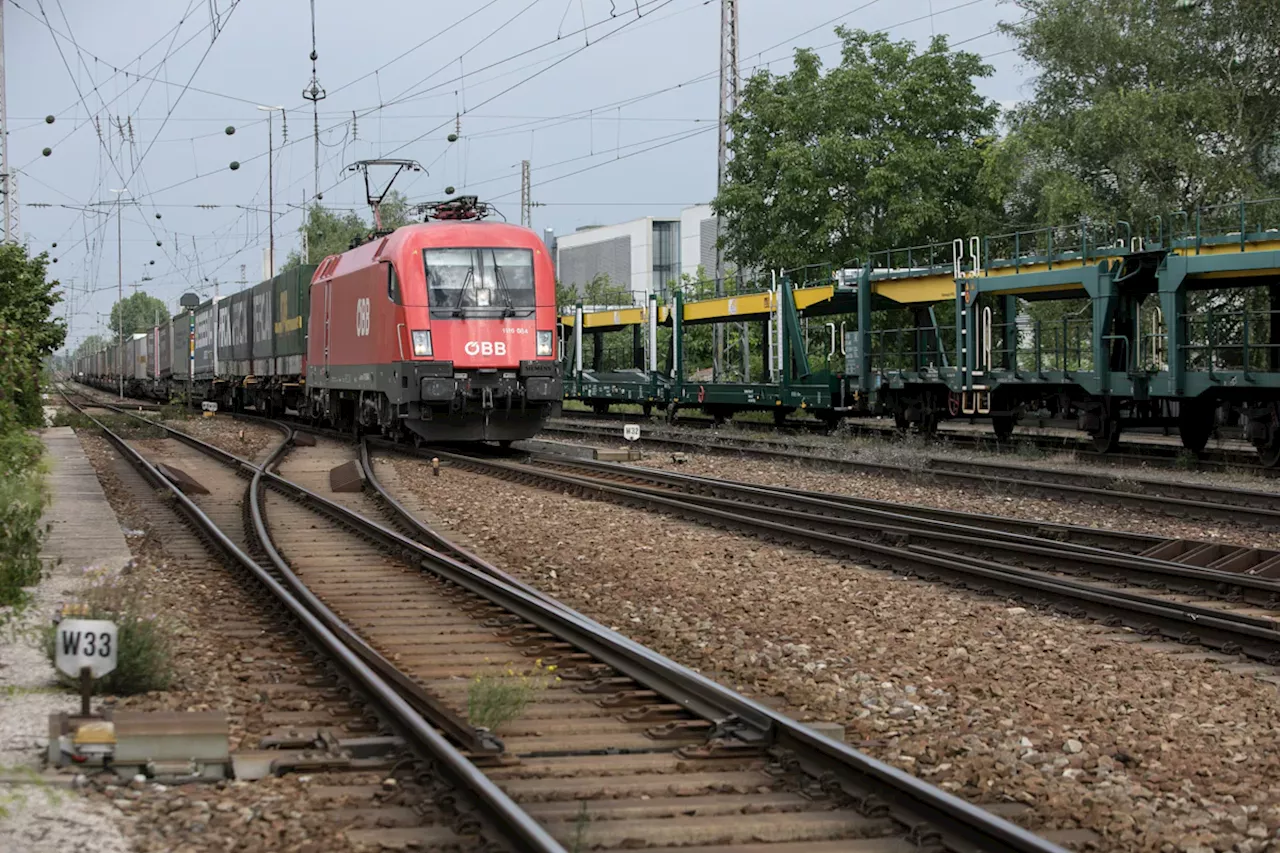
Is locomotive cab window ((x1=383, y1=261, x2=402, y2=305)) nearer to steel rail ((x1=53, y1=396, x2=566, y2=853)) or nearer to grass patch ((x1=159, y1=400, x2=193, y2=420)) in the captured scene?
steel rail ((x1=53, y1=396, x2=566, y2=853))

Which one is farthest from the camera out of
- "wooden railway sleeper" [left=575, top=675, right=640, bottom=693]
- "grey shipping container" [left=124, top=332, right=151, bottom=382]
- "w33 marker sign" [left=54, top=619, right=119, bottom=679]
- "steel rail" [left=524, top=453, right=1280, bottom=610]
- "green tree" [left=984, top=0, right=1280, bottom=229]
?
"grey shipping container" [left=124, top=332, right=151, bottom=382]

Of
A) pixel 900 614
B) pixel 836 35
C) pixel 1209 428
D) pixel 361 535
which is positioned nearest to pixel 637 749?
pixel 900 614

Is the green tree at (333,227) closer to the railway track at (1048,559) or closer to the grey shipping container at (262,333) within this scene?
the grey shipping container at (262,333)

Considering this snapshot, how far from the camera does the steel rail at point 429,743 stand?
4.53m

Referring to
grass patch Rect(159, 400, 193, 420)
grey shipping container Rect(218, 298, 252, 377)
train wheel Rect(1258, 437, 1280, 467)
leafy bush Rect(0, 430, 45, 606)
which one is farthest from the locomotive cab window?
grass patch Rect(159, 400, 193, 420)

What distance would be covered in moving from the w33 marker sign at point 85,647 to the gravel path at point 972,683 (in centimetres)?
303

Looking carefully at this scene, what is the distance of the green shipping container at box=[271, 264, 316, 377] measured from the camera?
1153 inches

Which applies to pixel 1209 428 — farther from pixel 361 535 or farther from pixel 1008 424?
pixel 361 535

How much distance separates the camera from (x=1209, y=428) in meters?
20.7

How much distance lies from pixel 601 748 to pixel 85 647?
7.10 feet

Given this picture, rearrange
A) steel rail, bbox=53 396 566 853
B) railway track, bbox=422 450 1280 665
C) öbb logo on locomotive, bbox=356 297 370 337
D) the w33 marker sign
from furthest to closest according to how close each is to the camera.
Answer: öbb logo on locomotive, bbox=356 297 370 337, railway track, bbox=422 450 1280 665, the w33 marker sign, steel rail, bbox=53 396 566 853

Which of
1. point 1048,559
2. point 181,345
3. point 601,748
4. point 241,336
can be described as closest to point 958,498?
point 1048,559

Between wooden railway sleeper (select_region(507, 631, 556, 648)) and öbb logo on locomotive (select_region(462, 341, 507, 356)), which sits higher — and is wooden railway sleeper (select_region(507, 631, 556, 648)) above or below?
below

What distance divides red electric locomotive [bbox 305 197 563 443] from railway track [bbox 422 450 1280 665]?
5.48 meters
